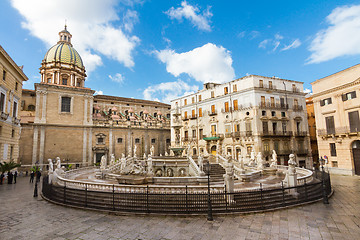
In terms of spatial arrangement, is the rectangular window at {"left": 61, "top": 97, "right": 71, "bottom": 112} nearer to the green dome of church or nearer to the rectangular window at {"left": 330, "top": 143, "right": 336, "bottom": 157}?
the green dome of church

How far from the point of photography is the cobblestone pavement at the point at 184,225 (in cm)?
625

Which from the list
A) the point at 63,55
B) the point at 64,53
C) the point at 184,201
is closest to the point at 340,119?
the point at 184,201

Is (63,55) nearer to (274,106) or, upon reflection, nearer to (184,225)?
(274,106)

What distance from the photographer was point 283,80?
30.5 metres

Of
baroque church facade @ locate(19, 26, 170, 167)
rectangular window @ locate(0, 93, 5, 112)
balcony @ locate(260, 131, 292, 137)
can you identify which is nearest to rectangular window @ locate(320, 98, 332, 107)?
balcony @ locate(260, 131, 292, 137)

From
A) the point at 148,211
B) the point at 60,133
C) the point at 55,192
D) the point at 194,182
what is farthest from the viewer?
the point at 60,133

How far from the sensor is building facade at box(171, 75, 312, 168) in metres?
27.8

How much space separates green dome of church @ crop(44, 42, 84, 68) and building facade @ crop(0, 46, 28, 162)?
17392mm

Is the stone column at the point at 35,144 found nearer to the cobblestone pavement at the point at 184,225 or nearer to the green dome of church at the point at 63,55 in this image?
the green dome of church at the point at 63,55

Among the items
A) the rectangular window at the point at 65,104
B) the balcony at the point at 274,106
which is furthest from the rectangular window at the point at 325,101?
the rectangular window at the point at 65,104

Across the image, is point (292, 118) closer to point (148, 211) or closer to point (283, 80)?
point (283, 80)

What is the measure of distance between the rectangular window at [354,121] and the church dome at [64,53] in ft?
145

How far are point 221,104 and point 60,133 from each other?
2651cm

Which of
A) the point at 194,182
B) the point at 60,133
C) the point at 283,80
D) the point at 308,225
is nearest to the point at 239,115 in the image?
the point at 283,80
